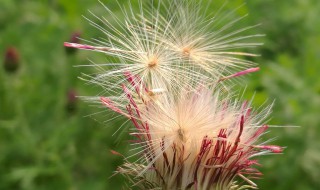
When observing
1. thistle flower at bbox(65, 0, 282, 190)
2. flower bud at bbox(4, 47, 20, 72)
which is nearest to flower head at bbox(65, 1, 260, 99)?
thistle flower at bbox(65, 0, 282, 190)

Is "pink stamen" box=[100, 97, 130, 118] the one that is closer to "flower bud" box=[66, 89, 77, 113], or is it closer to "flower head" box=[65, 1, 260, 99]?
"flower head" box=[65, 1, 260, 99]

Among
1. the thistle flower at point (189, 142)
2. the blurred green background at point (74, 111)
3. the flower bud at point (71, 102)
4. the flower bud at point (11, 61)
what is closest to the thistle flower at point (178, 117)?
the thistle flower at point (189, 142)

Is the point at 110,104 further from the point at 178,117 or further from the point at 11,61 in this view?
the point at 11,61

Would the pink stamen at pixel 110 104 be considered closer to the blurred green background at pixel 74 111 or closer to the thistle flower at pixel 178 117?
the thistle flower at pixel 178 117

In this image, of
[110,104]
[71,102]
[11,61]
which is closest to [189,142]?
[110,104]

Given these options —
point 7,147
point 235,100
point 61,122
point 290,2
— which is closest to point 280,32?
point 290,2

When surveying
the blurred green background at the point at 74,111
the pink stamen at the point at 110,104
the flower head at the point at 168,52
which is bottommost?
the blurred green background at the point at 74,111
